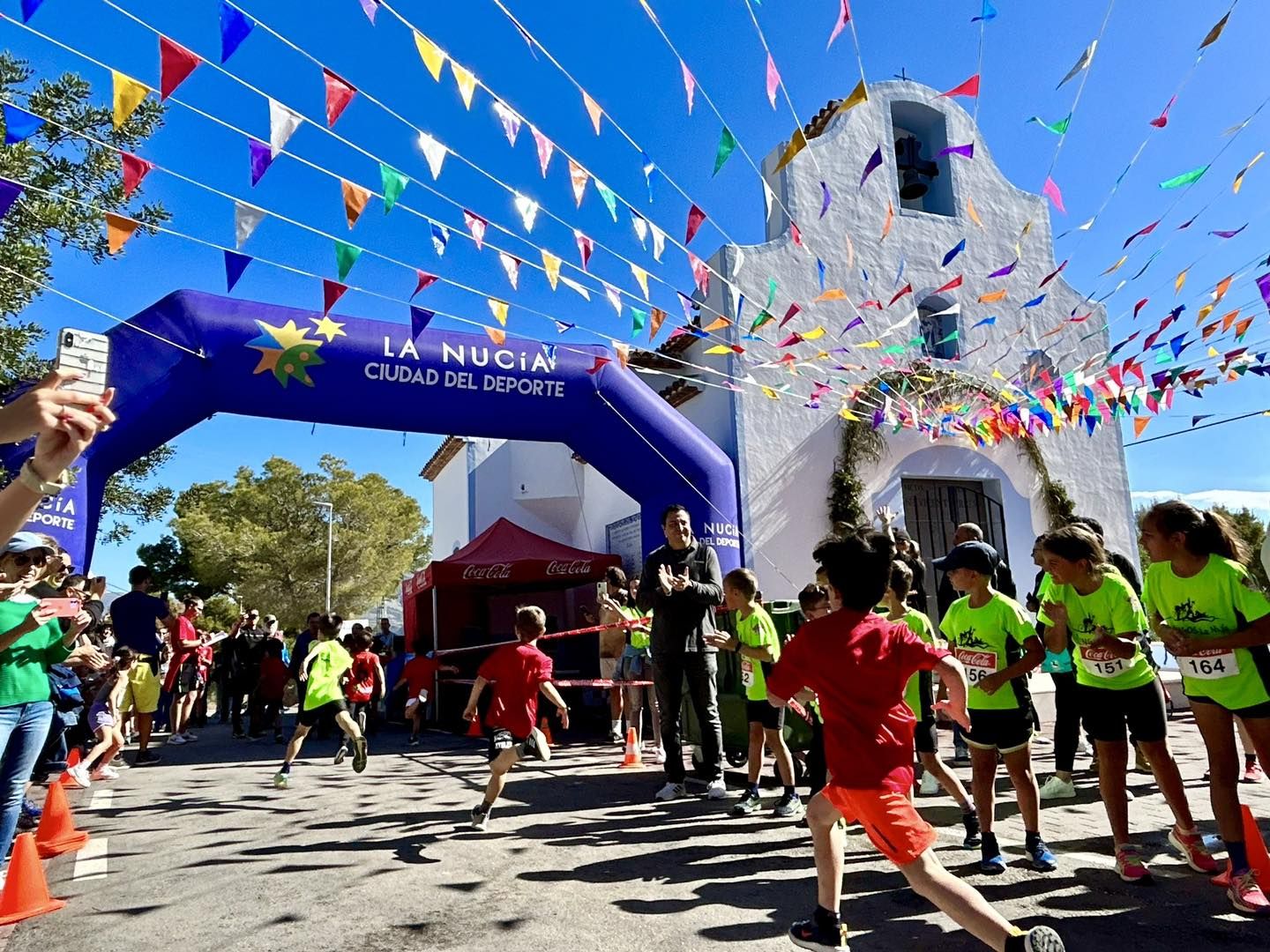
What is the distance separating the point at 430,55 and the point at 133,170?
5.79 feet

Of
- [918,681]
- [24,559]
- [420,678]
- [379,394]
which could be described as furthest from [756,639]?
[420,678]

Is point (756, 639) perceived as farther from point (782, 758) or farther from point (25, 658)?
point (25, 658)

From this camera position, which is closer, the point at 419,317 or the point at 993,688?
the point at 993,688

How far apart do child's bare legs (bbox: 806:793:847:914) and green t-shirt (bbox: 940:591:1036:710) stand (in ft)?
4.16

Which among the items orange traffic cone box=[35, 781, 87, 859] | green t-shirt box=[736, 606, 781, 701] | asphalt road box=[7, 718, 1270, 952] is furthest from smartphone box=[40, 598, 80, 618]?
green t-shirt box=[736, 606, 781, 701]

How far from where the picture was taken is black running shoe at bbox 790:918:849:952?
278 cm

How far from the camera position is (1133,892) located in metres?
3.43

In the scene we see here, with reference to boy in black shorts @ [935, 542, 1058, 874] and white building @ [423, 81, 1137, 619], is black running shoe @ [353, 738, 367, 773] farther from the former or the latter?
white building @ [423, 81, 1137, 619]

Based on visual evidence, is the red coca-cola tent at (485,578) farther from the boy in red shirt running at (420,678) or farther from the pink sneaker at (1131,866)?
the pink sneaker at (1131,866)

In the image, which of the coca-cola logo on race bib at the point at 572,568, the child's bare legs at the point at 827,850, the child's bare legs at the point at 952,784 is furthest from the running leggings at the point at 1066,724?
the coca-cola logo on race bib at the point at 572,568

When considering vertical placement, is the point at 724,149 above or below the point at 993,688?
above

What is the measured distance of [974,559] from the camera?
13.2ft

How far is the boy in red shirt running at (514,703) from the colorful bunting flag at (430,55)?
331cm

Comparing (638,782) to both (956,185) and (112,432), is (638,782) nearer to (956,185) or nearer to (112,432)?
(112,432)
